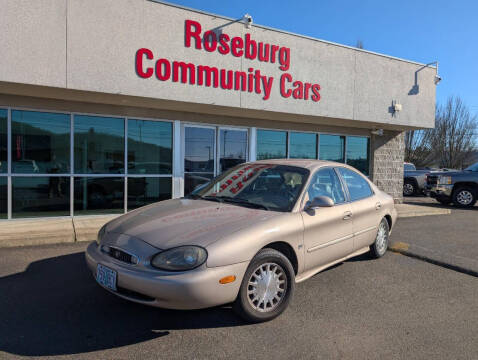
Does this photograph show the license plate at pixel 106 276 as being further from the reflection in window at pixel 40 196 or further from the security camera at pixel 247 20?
the security camera at pixel 247 20

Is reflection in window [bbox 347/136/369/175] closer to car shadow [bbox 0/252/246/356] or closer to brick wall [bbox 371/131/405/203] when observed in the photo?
brick wall [bbox 371/131/405/203]

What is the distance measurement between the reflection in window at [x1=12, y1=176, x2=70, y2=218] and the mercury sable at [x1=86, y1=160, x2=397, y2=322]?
15.0ft

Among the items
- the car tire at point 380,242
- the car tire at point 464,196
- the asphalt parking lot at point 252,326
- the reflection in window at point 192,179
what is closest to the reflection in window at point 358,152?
the car tire at point 464,196

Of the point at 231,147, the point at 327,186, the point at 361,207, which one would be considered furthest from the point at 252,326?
the point at 231,147

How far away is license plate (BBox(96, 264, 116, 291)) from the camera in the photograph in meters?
3.09

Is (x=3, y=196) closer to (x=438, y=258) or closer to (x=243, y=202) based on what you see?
(x=243, y=202)

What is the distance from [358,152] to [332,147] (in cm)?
113

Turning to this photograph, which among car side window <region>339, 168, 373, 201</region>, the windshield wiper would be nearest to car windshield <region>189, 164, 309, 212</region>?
the windshield wiper

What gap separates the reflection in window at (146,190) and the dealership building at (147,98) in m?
0.03

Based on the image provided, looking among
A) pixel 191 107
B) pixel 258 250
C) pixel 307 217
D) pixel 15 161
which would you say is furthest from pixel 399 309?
pixel 15 161

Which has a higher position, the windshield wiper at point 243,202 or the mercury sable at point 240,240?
the windshield wiper at point 243,202

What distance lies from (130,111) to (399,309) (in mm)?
6804

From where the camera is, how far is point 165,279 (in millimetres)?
2865

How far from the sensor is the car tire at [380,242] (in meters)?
5.39
